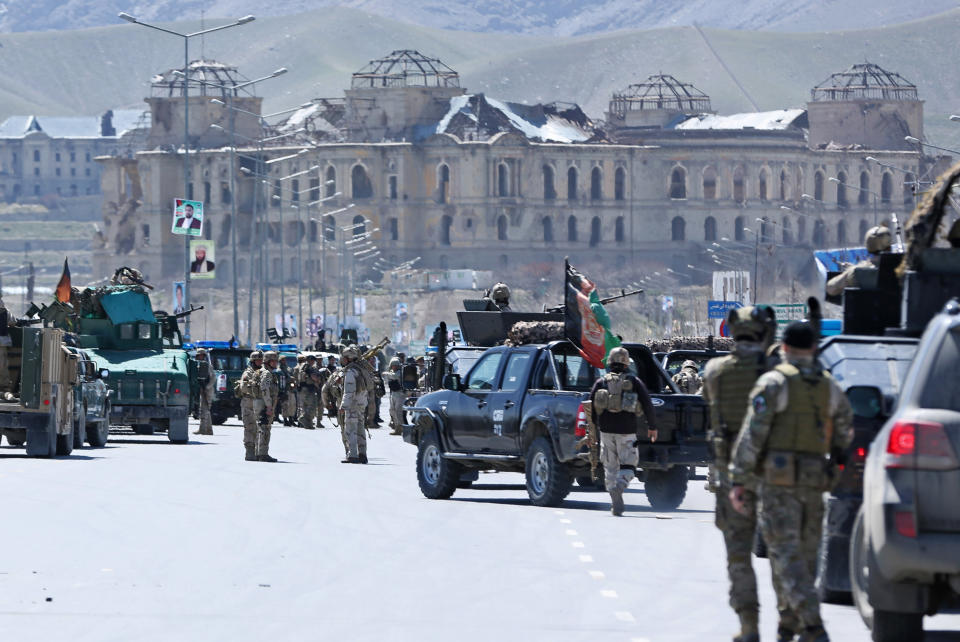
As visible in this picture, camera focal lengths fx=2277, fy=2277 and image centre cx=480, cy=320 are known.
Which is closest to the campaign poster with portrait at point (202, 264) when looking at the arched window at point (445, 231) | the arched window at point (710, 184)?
the arched window at point (445, 231)

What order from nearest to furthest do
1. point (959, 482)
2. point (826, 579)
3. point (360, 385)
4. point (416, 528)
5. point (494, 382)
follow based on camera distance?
point (959, 482), point (826, 579), point (416, 528), point (494, 382), point (360, 385)

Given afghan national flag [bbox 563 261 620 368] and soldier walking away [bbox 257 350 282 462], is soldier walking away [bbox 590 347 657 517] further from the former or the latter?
soldier walking away [bbox 257 350 282 462]

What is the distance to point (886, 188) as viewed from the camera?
192m

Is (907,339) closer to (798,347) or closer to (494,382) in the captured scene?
(798,347)

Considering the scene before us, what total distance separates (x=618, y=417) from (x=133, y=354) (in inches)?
732

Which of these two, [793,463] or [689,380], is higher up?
[793,463]

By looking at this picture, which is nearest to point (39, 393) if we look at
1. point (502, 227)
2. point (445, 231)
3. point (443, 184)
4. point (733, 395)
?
point (733, 395)

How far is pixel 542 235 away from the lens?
18012cm

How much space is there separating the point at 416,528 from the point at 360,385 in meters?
11.3

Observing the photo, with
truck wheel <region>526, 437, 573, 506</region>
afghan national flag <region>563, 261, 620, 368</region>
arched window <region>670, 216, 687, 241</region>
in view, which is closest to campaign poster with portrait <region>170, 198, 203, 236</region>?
afghan national flag <region>563, 261, 620, 368</region>

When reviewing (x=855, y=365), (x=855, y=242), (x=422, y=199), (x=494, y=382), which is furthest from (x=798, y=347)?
(x=855, y=242)

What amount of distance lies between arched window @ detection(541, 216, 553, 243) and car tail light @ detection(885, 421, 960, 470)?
170463 mm

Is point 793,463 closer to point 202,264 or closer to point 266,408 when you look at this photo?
point 266,408

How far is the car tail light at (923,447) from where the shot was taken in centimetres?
1050
